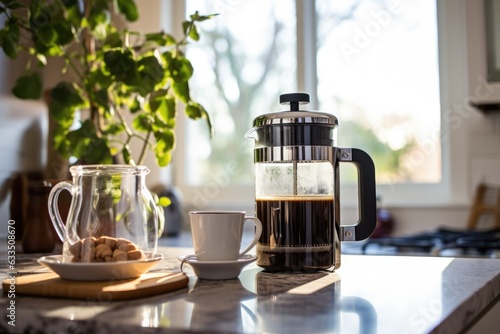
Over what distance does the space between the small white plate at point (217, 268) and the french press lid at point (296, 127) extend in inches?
7.9

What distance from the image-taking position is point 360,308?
0.63 m

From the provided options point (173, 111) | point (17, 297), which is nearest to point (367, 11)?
point (173, 111)

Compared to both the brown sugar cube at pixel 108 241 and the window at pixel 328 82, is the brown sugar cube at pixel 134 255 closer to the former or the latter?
the brown sugar cube at pixel 108 241

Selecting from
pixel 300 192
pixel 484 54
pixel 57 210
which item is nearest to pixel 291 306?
pixel 300 192

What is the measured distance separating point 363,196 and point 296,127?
6.8 inches

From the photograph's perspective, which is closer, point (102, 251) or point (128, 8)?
point (102, 251)

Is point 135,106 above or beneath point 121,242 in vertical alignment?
above

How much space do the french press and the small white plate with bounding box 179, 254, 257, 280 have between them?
3.3 inches

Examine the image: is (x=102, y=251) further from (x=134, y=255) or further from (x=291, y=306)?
(x=291, y=306)

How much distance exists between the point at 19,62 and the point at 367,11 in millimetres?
1383

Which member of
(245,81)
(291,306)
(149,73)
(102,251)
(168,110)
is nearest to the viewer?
(291,306)

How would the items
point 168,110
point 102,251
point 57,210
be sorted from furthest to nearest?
point 168,110, point 57,210, point 102,251

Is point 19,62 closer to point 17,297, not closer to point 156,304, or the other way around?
point 17,297

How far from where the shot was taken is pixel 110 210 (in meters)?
0.83
